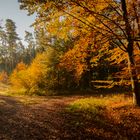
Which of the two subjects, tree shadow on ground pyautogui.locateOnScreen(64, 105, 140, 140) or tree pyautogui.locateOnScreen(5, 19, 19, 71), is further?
tree pyautogui.locateOnScreen(5, 19, 19, 71)

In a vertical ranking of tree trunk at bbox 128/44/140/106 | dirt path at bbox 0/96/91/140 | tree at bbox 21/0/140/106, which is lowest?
dirt path at bbox 0/96/91/140

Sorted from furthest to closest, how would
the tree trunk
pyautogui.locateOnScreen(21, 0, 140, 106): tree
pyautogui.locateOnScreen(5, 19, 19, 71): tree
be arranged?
1. pyautogui.locateOnScreen(5, 19, 19, 71): tree
2. the tree trunk
3. pyautogui.locateOnScreen(21, 0, 140, 106): tree

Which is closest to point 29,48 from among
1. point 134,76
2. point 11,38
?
→ point 11,38

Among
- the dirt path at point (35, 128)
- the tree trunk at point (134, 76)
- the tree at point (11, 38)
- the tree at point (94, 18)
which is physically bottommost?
the dirt path at point (35, 128)

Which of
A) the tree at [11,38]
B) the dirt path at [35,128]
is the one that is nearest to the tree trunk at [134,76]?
the dirt path at [35,128]

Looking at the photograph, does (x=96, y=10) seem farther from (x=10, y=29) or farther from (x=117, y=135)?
(x=10, y=29)

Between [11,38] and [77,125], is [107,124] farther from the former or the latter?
[11,38]

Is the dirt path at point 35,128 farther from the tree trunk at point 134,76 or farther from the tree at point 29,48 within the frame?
the tree at point 29,48

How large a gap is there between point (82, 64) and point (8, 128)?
5.38 metres

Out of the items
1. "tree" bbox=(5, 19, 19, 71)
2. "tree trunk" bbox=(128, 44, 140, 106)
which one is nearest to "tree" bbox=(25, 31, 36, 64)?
"tree" bbox=(5, 19, 19, 71)

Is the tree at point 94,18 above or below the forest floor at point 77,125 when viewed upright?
above

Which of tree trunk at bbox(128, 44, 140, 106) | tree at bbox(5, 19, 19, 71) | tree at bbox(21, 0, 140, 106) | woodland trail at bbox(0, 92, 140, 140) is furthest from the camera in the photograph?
tree at bbox(5, 19, 19, 71)

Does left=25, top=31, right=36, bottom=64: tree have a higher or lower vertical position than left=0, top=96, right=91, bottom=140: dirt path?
higher

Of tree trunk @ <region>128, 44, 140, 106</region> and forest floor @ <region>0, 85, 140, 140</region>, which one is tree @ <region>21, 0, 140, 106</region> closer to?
tree trunk @ <region>128, 44, 140, 106</region>
